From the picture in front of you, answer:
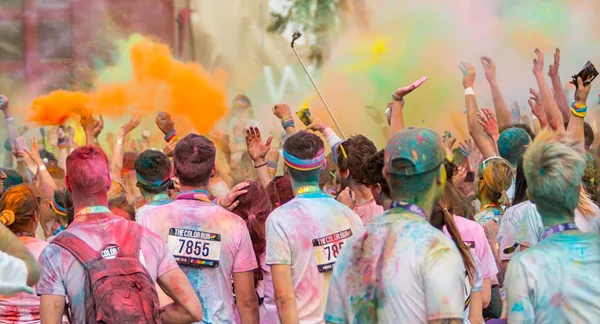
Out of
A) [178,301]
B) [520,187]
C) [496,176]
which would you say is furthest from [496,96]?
[178,301]

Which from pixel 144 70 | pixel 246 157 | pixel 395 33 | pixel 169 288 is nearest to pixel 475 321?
pixel 169 288

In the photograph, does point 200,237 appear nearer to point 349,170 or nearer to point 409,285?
point 349,170

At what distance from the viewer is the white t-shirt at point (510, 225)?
5.29 meters

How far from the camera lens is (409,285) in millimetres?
3186

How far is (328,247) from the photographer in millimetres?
4836

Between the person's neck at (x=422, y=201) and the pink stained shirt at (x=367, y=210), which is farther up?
the pink stained shirt at (x=367, y=210)

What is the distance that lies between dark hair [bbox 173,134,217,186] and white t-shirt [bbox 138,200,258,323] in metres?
0.13

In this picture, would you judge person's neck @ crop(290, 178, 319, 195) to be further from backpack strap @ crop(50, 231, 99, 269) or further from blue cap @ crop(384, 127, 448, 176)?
blue cap @ crop(384, 127, 448, 176)

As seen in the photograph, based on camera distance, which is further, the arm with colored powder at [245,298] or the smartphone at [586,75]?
the smartphone at [586,75]

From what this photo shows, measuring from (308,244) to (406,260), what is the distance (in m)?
1.61

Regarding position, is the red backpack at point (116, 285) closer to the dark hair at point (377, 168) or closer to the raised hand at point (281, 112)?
the dark hair at point (377, 168)

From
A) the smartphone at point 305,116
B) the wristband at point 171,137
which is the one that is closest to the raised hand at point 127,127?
the wristband at point 171,137

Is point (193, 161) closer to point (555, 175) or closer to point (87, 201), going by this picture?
point (87, 201)

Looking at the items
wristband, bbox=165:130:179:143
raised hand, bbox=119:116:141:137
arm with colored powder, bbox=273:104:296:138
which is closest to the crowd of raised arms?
arm with colored powder, bbox=273:104:296:138
